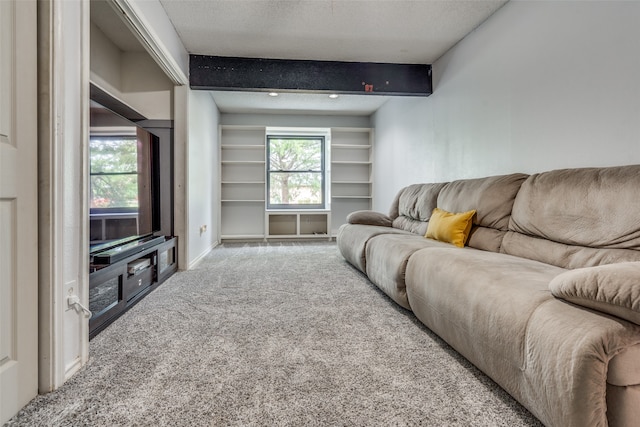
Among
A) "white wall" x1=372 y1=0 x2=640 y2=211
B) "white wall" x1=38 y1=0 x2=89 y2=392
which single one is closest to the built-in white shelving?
"white wall" x1=372 y1=0 x2=640 y2=211

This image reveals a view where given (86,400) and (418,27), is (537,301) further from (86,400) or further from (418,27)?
(418,27)

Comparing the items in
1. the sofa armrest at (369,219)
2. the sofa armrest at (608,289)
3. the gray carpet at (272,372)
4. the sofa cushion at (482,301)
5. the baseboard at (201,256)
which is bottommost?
the gray carpet at (272,372)

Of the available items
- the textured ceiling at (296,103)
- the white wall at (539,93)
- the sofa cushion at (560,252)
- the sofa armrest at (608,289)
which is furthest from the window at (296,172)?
the sofa armrest at (608,289)

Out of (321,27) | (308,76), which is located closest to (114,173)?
(321,27)

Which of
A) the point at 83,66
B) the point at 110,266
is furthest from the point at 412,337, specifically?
the point at 83,66

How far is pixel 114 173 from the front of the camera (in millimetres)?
2039

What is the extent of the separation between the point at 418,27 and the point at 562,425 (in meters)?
3.05

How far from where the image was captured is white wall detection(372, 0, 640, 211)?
1669 mm

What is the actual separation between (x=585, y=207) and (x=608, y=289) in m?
0.91

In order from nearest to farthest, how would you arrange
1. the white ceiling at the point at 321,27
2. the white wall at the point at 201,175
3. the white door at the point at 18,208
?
the white door at the point at 18,208 < the white ceiling at the point at 321,27 < the white wall at the point at 201,175

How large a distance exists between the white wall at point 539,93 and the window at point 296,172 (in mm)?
2587

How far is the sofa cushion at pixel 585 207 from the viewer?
136 cm

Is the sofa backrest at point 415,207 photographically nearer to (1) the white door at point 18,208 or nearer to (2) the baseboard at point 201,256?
(2) the baseboard at point 201,256

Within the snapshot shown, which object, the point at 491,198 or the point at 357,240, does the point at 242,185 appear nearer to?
the point at 357,240
